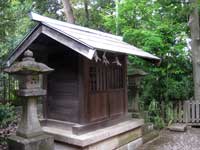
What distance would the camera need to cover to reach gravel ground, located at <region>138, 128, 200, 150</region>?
6.16 metres

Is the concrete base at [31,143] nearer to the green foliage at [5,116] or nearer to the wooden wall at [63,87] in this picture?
the wooden wall at [63,87]

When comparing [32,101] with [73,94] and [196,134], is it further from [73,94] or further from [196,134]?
[196,134]

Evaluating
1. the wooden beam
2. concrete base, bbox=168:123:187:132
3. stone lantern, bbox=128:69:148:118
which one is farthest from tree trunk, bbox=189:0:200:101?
the wooden beam

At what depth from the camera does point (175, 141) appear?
6.67 metres

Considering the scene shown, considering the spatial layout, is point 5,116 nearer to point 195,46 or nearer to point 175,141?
point 175,141

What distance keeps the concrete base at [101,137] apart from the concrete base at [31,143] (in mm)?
491

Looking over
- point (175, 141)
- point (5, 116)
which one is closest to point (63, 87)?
Result: point (5, 116)

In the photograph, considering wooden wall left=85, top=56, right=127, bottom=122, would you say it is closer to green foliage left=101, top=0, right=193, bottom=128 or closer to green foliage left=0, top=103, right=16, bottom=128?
green foliage left=0, top=103, right=16, bottom=128

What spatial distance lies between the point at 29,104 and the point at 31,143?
2.16 ft

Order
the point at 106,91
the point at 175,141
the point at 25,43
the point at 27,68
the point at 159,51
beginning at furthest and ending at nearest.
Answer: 1. the point at 159,51
2. the point at 175,141
3. the point at 106,91
4. the point at 25,43
5. the point at 27,68

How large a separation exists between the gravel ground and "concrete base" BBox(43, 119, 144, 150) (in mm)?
611

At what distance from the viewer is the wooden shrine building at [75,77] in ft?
15.4

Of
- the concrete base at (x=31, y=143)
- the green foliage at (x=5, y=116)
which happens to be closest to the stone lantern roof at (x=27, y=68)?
the concrete base at (x=31, y=143)

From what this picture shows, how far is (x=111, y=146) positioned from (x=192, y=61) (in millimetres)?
5730
